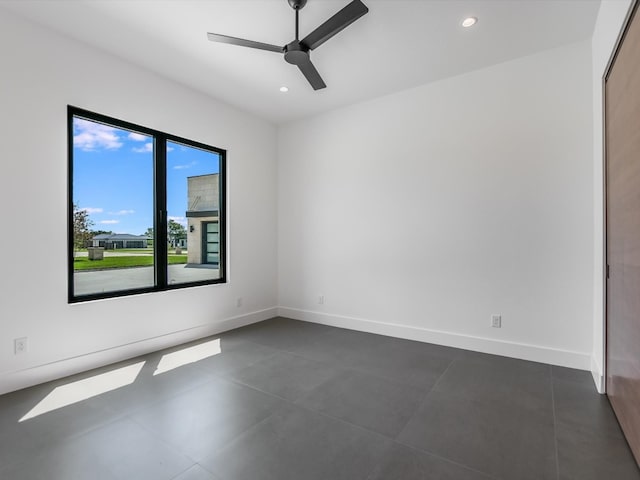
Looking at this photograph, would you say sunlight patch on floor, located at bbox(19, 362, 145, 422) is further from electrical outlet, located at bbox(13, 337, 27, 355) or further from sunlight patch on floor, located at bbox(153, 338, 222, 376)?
electrical outlet, located at bbox(13, 337, 27, 355)

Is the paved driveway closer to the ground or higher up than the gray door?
closer to the ground

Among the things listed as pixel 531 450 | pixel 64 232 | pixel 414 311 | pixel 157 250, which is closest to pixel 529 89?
pixel 414 311

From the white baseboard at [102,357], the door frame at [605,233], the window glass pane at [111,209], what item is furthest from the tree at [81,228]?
the door frame at [605,233]

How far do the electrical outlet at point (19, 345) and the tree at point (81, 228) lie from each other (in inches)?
32.2

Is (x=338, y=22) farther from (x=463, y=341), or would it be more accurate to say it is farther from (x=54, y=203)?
(x=463, y=341)

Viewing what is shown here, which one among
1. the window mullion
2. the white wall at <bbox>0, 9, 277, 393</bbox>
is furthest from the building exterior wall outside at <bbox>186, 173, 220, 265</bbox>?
the white wall at <bbox>0, 9, 277, 393</bbox>

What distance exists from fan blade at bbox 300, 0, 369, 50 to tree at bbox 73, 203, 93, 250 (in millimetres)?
2463

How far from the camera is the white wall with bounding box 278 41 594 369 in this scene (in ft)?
9.42

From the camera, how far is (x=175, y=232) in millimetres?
3701

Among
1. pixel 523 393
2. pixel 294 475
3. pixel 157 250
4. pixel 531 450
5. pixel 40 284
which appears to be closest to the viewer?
pixel 294 475

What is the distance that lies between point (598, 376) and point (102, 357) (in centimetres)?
419

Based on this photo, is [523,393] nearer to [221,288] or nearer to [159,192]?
[221,288]

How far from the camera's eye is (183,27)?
2.64 m

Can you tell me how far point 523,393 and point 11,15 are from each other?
4.88m
